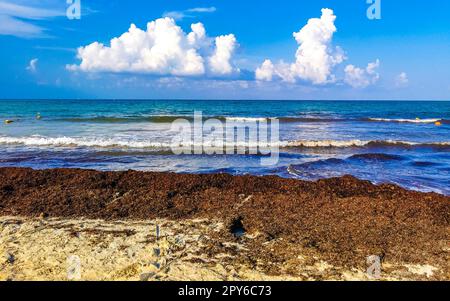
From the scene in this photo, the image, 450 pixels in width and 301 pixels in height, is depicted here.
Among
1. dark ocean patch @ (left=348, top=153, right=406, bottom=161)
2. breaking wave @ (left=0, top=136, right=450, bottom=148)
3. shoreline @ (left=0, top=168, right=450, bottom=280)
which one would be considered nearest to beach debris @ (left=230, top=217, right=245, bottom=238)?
shoreline @ (left=0, top=168, right=450, bottom=280)

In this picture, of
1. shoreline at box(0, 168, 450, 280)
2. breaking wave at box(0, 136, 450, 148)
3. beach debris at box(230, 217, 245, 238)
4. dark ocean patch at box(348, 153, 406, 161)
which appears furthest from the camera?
breaking wave at box(0, 136, 450, 148)

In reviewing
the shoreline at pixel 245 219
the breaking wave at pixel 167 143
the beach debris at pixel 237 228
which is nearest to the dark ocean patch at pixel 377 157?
the breaking wave at pixel 167 143

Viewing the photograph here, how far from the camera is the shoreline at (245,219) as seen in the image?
15.5 feet

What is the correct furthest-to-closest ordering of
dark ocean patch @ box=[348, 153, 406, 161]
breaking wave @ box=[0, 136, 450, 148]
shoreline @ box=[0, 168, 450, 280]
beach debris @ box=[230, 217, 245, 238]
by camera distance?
breaking wave @ box=[0, 136, 450, 148], dark ocean patch @ box=[348, 153, 406, 161], beach debris @ box=[230, 217, 245, 238], shoreline @ box=[0, 168, 450, 280]

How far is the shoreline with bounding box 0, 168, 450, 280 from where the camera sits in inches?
186

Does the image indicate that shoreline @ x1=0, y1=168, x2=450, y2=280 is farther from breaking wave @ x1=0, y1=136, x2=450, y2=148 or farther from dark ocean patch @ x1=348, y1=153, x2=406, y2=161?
breaking wave @ x1=0, y1=136, x2=450, y2=148

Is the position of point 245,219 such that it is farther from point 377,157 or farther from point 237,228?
point 377,157

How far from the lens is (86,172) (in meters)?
9.10
